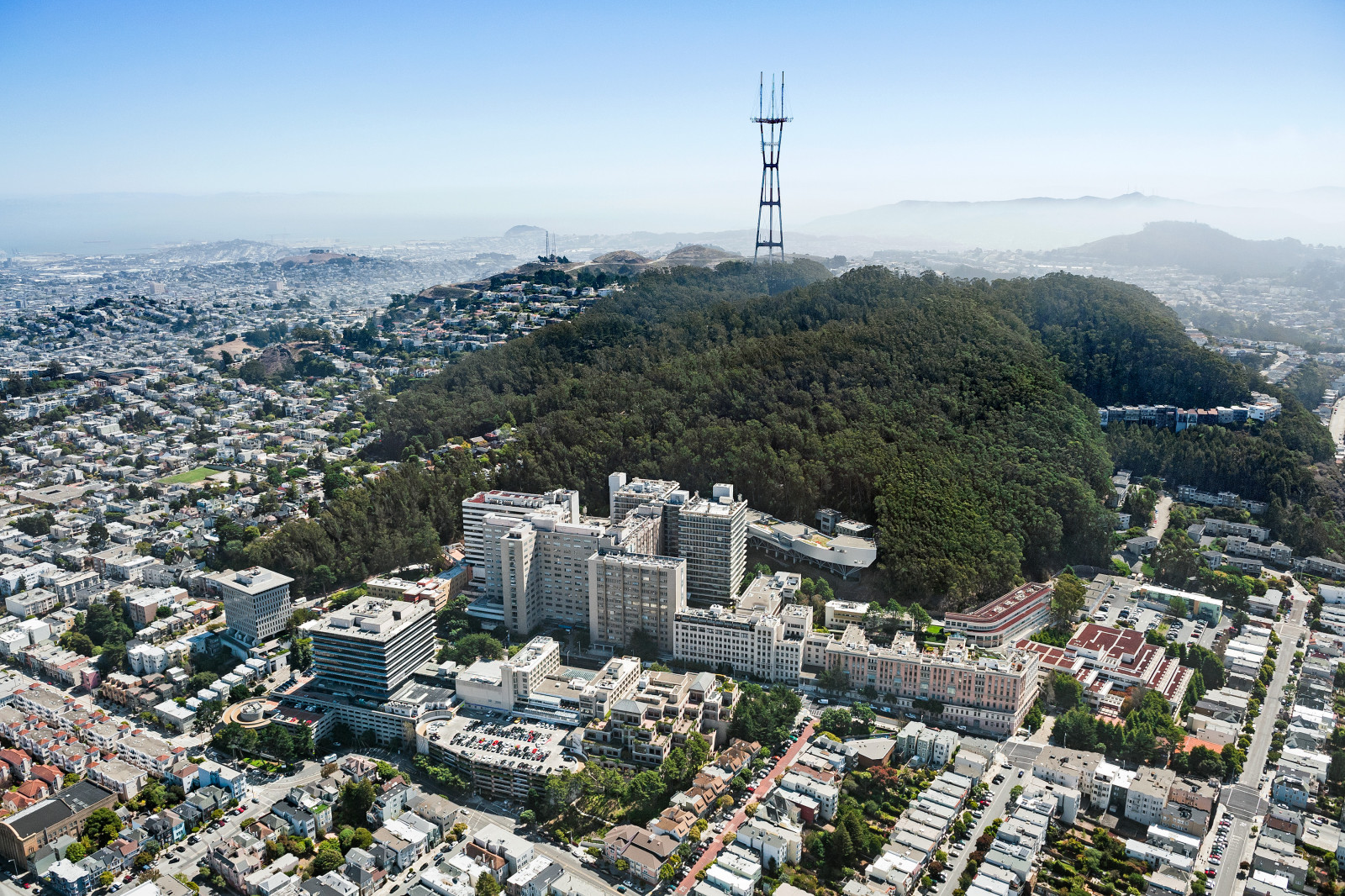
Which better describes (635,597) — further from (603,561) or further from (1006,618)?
(1006,618)

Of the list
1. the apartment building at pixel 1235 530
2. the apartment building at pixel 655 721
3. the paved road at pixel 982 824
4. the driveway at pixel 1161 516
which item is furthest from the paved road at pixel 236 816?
the apartment building at pixel 1235 530

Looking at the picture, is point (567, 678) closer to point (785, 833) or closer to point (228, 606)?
point (785, 833)

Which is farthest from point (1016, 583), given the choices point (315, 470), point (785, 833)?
point (315, 470)

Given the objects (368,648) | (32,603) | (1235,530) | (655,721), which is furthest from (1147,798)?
(32,603)

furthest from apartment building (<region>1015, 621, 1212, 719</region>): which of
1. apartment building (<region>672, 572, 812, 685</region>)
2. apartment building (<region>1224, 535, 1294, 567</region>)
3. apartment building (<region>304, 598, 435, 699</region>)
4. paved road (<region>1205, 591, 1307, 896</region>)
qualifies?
apartment building (<region>304, 598, 435, 699</region>)

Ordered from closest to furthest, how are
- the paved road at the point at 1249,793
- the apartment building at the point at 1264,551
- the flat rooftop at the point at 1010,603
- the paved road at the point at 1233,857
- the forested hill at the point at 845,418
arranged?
1. the paved road at the point at 1233,857
2. the paved road at the point at 1249,793
3. the flat rooftop at the point at 1010,603
4. the forested hill at the point at 845,418
5. the apartment building at the point at 1264,551

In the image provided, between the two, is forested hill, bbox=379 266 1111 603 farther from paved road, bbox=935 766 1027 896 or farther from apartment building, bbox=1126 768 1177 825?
apartment building, bbox=1126 768 1177 825

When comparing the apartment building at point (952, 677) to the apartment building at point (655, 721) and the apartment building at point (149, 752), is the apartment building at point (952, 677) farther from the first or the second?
the apartment building at point (149, 752)
